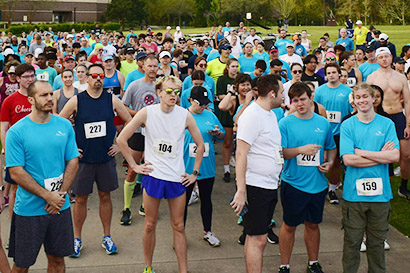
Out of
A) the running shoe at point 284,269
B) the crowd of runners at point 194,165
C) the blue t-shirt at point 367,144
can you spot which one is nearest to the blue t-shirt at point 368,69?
the crowd of runners at point 194,165

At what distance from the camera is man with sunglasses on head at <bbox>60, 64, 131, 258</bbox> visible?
6.04m

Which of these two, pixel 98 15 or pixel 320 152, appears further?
pixel 98 15

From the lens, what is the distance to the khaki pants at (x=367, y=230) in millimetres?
5121

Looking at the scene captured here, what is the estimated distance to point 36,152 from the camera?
4531 millimetres

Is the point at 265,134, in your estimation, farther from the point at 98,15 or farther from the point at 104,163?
the point at 98,15

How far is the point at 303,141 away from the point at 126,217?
117 inches

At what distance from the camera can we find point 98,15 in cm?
10262

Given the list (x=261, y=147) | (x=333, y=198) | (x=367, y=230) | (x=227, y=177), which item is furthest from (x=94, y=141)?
(x=333, y=198)

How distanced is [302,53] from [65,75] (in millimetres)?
12014

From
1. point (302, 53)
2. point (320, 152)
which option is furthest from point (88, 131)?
point (302, 53)

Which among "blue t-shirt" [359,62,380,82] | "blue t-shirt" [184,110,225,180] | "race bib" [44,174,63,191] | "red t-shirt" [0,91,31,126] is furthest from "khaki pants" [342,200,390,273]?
"blue t-shirt" [359,62,380,82]

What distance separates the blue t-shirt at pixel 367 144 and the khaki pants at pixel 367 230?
0.27 ft

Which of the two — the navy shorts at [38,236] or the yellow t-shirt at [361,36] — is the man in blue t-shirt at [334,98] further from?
the yellow t-shirt at [361,36]

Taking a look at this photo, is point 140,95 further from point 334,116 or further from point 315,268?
point 315,268
